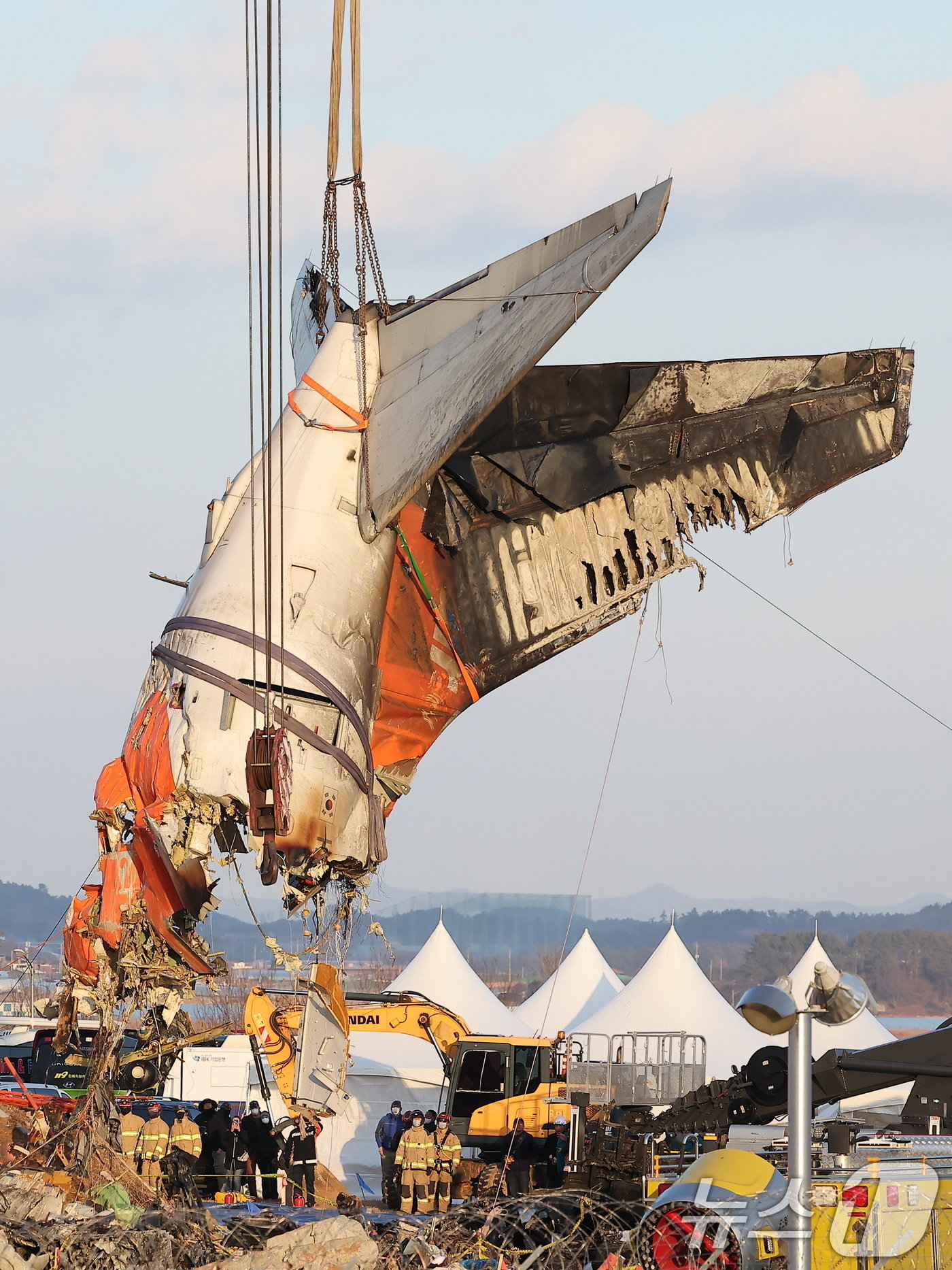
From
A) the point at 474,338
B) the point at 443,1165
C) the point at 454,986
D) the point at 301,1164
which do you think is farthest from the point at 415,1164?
the point at 454,986

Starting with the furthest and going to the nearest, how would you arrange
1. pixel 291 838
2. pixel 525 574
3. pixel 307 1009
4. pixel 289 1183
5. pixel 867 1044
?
pixel 867 1044 < pixel 307 1009 < pixel 289 1183 < pixel 525 574 < pixel 291 838

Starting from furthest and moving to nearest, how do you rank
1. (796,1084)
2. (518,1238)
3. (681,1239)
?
(518,1238), (681,1239), (796,1084)

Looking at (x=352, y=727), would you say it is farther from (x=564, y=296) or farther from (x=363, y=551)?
(x=564, y=296)

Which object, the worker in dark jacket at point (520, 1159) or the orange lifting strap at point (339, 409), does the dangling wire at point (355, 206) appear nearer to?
the orange lifting strap at point (339, 409)

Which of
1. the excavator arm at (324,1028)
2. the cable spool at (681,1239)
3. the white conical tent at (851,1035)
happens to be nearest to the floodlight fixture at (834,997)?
the cable spool at (681,1239)

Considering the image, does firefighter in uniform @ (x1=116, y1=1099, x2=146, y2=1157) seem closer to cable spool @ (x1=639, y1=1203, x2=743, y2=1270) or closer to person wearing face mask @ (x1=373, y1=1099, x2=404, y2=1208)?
person wearing face mask @ (x1=373, y1=1099, x2=404, y2=1208)

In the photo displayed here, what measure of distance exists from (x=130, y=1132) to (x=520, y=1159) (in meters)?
5.00

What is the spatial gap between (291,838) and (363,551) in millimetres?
2944

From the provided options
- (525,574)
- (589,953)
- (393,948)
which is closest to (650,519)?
(525,574)

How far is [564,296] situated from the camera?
12273 mm

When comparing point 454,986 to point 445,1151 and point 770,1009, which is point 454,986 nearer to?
point 445,1151

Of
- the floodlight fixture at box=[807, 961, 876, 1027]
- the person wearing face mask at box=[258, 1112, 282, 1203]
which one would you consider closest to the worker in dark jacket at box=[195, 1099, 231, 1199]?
the person wearing face mask at box=[258, 1112, 282, 1203]

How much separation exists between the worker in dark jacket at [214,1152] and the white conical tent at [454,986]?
22.2 meters

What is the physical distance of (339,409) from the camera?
14883 millimetres
